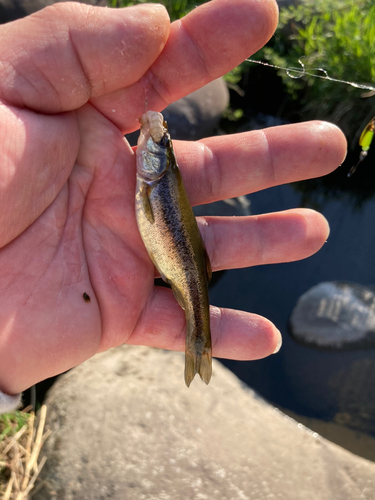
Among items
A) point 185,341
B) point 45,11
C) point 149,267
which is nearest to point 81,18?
point 45,11

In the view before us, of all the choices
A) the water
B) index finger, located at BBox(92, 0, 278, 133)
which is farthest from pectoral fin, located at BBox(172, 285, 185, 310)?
the water

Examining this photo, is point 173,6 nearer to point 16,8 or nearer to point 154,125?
point 16,8

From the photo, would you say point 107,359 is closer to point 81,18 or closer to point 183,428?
point 183,428

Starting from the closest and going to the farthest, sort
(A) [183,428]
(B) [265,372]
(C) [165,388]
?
(A) [183,428]
(C) [165,388]
(B) [265,372]

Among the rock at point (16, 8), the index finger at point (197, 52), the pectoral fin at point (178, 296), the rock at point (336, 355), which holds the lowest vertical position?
the rock at point (336, 355)

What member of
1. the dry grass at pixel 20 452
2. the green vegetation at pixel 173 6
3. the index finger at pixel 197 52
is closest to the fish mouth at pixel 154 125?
the index finger at pixel 197 52

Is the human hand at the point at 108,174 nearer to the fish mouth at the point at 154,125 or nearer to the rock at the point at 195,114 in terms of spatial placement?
the fish mouth at the point at 154,125
